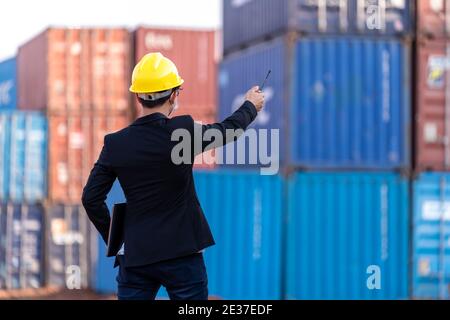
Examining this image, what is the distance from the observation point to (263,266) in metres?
14.3

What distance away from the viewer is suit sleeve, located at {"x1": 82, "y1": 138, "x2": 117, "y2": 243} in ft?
16.0

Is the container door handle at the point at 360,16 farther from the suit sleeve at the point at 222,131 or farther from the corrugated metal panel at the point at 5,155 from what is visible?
A: the suit sleeve at the point at 222,131

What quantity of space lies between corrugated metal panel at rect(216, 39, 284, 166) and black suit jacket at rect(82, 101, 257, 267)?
7.17 m

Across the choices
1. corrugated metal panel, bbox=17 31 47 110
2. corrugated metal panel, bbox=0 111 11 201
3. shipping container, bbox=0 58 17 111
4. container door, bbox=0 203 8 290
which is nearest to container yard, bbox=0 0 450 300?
container door, bbox=0 203 8 290

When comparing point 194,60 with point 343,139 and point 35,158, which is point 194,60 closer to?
point 35,158

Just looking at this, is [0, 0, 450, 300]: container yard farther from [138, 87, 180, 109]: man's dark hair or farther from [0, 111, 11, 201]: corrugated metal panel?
[138, 87, 180, 109]: man's dark hair

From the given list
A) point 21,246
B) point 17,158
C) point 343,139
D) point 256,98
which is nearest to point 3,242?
point 21,246

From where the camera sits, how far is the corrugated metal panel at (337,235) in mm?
14078

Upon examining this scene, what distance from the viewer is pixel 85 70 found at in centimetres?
1981

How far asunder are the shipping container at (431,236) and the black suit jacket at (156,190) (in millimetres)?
10152

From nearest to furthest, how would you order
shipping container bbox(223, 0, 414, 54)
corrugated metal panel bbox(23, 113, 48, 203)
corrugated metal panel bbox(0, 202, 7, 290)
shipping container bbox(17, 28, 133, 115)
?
1. shipping container bbox(223, 0, 414, 54)
2. corrugated metal panel bbox(0, 202, 7, 290)
3. corrugated metal panel bbox(23, 113, 48, 203)
4. shipping container bbox(17, 28, 133, 115)

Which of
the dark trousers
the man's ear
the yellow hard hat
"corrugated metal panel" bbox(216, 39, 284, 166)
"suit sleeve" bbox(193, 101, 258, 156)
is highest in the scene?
"corrugated metal panel" bbox(216, 39, 284, 166)
